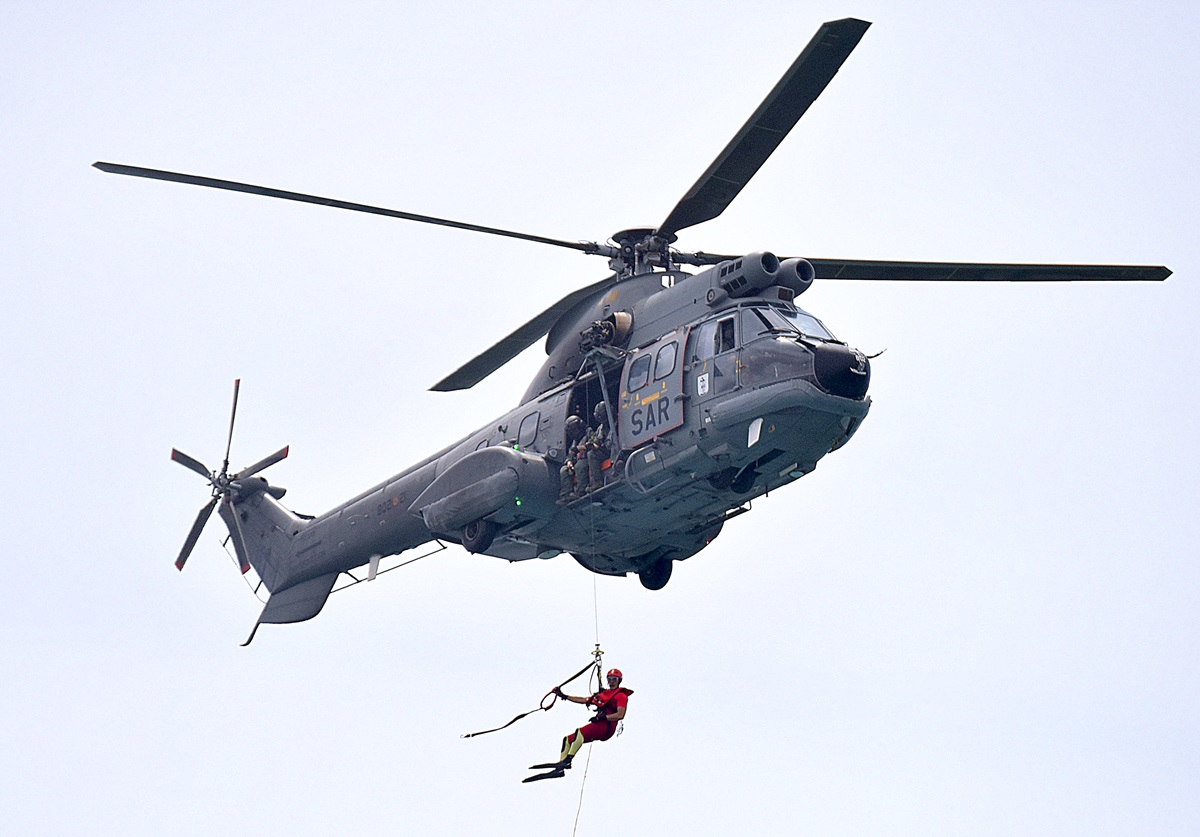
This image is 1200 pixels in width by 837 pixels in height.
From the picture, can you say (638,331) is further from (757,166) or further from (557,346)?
(757,166)

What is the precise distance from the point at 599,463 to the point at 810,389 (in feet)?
12.9

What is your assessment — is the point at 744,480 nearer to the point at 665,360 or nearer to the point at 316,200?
the point at 665,360

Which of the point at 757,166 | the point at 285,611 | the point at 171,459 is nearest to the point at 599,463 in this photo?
the point at 757,166

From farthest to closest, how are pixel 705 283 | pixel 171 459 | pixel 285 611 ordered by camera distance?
1. pixel 171 459
2. pixel 285 611
3. pixel 705 283

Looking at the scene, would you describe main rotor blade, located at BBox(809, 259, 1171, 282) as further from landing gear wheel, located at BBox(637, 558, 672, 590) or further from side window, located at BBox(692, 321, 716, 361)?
landing gear wheel, located at BBox(637, 558, 672, 590)

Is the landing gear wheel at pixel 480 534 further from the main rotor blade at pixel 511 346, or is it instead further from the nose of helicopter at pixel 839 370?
the nose of helicopter at pixel 839 370

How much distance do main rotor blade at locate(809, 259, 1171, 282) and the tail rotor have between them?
42.6 feet

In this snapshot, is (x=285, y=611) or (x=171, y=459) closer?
(x=285, y=611)

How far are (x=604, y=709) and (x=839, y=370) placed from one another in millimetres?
5773

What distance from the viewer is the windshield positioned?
22625 mm

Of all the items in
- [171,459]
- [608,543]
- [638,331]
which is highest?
[171,459]

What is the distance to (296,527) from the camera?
1243 inches

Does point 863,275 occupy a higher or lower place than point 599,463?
higher

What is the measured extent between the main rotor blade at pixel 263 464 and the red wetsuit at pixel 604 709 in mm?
12609
